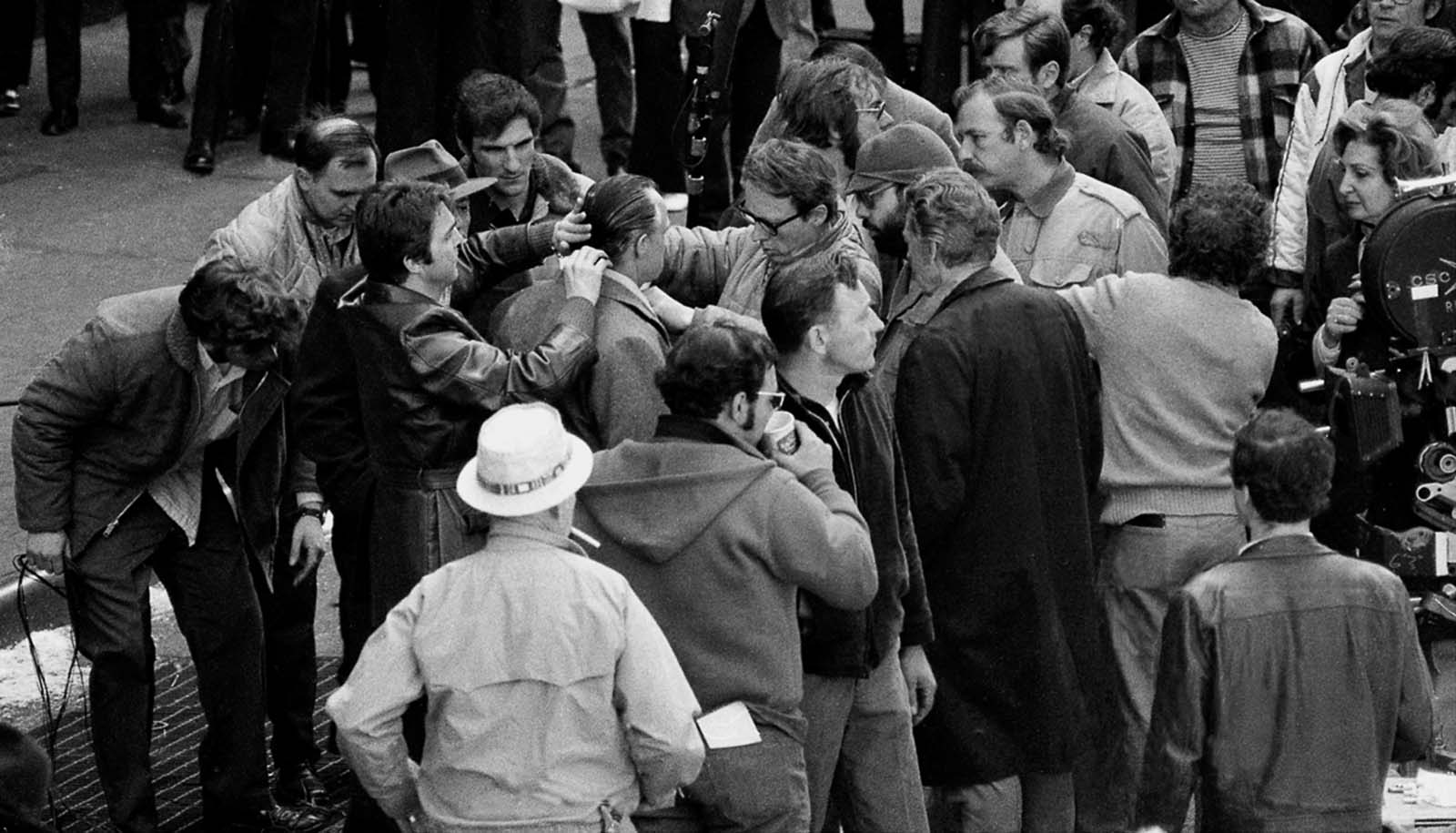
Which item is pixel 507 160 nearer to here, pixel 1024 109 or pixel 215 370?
pixel 215 370

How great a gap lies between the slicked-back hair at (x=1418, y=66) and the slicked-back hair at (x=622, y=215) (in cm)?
302

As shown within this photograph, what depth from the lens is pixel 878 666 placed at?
5297 millimetres

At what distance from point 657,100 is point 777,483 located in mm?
6134

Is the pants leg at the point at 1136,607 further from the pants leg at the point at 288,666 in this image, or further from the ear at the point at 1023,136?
the pants leg at the point at 288,666

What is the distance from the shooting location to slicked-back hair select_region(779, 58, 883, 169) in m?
6.71

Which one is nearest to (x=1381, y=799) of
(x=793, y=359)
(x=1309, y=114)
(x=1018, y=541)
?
A: (x=1018, y=541)

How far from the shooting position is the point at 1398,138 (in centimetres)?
676

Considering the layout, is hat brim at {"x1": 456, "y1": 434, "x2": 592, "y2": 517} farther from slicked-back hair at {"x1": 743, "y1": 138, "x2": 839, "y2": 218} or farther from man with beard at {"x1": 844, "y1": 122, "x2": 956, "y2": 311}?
man with beard at {"x1": 844, "y1": 122, "x2": 956, "y2": 311}

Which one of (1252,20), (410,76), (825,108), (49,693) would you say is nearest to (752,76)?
(410,76)

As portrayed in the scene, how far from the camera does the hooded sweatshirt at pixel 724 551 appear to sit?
4777 mm

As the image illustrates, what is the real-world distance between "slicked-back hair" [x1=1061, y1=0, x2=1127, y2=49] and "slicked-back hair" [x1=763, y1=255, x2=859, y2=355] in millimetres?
3291

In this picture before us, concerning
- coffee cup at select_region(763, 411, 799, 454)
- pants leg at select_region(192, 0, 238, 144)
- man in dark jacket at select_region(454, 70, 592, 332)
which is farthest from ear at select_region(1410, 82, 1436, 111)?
pants leg at select_region(192, 0, 238, 144)

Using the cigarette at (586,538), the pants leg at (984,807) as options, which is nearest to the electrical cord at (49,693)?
the cigarette at (586,538)

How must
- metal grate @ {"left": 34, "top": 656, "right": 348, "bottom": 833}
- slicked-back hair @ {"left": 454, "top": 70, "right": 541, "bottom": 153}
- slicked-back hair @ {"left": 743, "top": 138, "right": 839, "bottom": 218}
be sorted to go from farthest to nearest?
slicked-back hair @ {"left": 454, "top": 70, "right": 541, "bottom": 153} < metal grate @ {"left": 34, "top": 656, "right": 348, "bottom": 833} < slicked-back hair @ {"left": 743, "top": 138, "right": 839, "bottom": 218}
